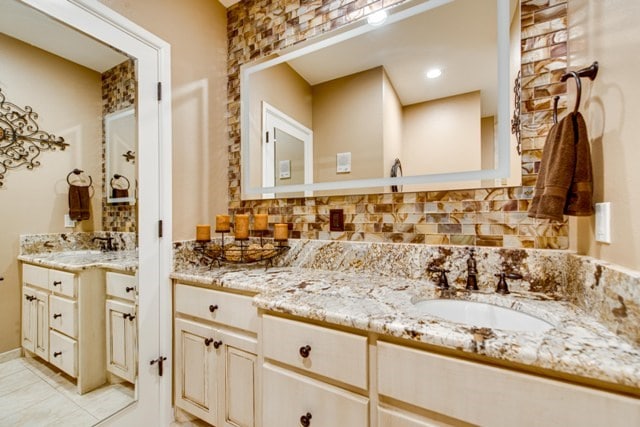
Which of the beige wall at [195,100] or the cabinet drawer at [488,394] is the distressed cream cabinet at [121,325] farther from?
the cabinet drawer at [488,394]

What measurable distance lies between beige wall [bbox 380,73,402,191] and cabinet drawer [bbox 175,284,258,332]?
96cm

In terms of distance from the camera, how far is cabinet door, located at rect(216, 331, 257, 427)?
120 cm

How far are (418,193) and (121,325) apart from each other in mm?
1654

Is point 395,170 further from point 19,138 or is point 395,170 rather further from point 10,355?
point 10,355

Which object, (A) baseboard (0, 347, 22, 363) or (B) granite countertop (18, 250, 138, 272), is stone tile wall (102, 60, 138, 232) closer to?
(B) granite countertop (18, 250, 138, 272)

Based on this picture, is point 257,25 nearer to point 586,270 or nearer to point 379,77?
point 379,77

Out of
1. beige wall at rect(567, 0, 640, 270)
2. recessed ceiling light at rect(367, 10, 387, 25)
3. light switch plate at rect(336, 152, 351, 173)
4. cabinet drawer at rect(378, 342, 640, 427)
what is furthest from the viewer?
light switch plate at rect(336, 152, 351, 173)

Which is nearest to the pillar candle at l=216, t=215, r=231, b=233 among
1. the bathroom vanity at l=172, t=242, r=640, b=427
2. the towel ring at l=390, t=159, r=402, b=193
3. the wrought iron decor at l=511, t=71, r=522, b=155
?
the bathroom vanity at l=172, t=242, r=640, b=427

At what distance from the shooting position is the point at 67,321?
1230mm

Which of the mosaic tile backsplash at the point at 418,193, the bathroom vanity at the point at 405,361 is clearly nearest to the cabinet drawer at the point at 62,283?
the bathroom vanity at the point at 405,361

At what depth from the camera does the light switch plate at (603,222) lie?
80cm

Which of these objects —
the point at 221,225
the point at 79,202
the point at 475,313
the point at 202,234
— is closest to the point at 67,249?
the point at 79,202

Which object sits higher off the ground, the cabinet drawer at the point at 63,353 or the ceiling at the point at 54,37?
the ceiling at the point at 54,37

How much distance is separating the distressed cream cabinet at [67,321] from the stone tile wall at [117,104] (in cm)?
25
